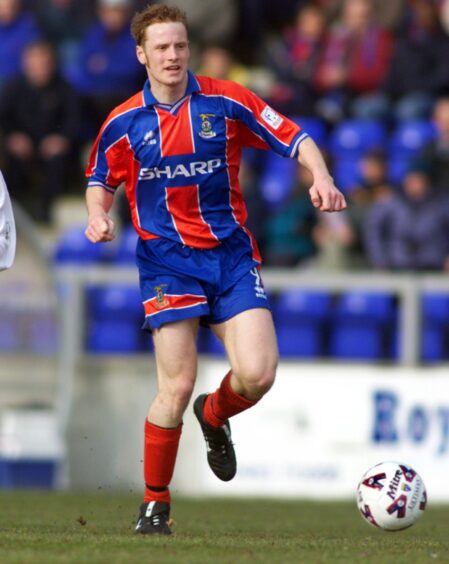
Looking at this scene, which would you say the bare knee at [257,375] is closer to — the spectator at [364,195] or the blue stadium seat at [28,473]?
the blue stadium seat at [28,473]

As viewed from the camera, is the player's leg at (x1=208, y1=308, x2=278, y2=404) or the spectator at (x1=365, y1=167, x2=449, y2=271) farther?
the spectator at (x1=365, y1=167, x2=449, y2=271)

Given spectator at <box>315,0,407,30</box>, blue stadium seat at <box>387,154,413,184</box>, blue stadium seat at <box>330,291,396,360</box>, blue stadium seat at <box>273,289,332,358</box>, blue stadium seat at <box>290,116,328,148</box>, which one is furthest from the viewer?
spectator at <box>315,0,407,30</box>

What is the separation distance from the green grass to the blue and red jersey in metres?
1.53

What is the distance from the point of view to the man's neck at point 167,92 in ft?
23.7

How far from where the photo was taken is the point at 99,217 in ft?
23.2

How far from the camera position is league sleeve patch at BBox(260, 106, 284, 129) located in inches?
289

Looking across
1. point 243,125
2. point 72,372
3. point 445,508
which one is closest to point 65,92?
point 72,372

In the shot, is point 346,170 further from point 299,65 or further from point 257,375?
point 257,375

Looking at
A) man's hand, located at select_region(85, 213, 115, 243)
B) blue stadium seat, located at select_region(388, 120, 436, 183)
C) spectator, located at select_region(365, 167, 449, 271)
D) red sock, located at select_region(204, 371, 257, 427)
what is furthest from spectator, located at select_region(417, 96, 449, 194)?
man's hand, located at select_region(85, 213, 115, 243)

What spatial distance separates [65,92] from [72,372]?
3813mm

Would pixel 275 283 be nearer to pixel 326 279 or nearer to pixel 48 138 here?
pixel 326 279

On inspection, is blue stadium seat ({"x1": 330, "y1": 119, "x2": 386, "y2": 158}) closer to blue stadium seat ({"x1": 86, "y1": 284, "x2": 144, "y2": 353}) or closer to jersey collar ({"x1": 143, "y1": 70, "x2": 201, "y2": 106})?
blue stadium seat ({"x1": 86, "y1": 284, "x2": 144, "y2": 353})

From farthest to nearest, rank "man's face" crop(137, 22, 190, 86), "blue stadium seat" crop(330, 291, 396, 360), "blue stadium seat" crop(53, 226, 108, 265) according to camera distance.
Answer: "blue stadium seat" crop(53, 226, 108, 265), "blue stadium seat" crop(330, 291, 396, 360), "man's face" crop(137, 22, 190, 86)

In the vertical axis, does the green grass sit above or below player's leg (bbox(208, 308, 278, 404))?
below
